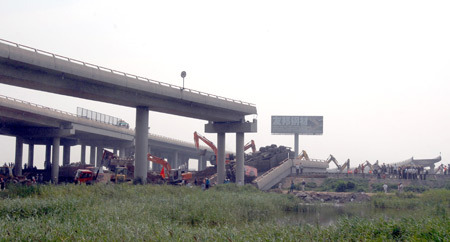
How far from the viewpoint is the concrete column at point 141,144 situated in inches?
1879

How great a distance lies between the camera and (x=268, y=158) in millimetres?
70000

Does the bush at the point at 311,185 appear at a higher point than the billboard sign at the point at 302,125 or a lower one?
lower

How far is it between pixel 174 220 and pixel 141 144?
78.9ft

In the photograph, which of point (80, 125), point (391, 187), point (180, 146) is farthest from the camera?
point (180, 146)

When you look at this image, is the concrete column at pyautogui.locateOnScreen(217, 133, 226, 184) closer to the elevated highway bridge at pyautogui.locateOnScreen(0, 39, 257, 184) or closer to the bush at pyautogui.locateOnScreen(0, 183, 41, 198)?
the elevated highway bridge at pyautogui.locateOnScreen(0, 39, 257, 184)

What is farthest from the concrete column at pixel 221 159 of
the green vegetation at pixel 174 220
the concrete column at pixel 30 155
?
the concrete column at pixel 30 155

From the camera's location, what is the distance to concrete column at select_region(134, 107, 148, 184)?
157 feet

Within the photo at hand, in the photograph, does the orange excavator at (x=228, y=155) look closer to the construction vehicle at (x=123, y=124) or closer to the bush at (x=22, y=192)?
the construction vehicle at (x=123, y=124)

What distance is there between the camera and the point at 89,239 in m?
15.8

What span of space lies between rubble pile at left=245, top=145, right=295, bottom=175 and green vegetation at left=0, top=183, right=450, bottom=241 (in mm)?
30788

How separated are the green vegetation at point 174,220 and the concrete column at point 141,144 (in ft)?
32.9

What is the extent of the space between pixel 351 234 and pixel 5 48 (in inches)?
1064

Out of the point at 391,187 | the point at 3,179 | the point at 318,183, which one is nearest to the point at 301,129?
the point at 318,183

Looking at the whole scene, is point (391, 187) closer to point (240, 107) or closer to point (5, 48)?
point (240, 107)
